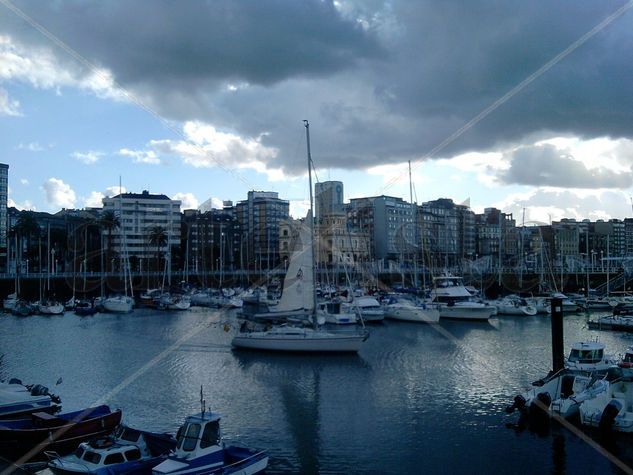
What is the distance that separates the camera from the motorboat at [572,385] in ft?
85.4

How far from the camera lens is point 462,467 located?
21.1 metres

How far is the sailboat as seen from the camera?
41094 mm

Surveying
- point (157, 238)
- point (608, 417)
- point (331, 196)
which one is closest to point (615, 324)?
point (608, 417)

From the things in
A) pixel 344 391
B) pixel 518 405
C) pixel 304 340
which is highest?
pixel 304 340

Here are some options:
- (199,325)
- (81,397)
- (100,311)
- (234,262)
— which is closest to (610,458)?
(81,397)

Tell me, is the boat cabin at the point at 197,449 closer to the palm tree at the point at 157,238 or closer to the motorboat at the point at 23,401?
the motorboat at the point at 23,401

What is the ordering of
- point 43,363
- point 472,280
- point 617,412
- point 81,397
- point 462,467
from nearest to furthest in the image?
1. point 462,467
2. point 617,412
3. point 81,397
4. point 43,363
5. point 472,280

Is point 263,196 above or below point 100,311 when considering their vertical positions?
above

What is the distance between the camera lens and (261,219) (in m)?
163

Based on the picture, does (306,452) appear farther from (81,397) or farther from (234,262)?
(234,262)

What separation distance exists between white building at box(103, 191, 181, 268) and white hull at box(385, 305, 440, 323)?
72451 mm

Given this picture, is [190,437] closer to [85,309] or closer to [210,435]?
[210,435]

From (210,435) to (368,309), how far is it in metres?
47.9

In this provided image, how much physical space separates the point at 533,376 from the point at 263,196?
449ft
